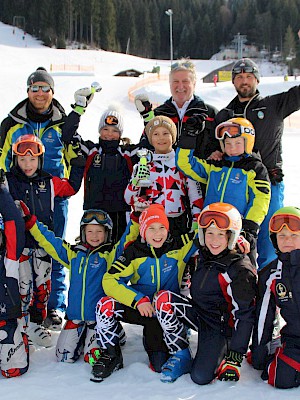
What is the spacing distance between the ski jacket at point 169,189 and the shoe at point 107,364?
1.32 meters

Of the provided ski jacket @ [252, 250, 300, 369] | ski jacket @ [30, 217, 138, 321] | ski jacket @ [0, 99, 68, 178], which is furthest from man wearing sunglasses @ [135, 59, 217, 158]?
ski jacket @ [252, 250, 300, 369]

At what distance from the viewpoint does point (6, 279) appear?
403 cm

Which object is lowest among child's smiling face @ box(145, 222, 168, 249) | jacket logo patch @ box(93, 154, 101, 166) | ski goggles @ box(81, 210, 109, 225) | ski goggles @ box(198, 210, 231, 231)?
child's smiling face @ box(145, 222, 168, 249)

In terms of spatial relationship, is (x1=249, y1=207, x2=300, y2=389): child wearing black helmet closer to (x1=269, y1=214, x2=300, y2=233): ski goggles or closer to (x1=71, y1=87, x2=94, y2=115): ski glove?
(x1=269, y1=214, x2=300, y2=233): ski goggles

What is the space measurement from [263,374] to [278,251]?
0.95 metres

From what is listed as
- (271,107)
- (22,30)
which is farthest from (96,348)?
(22,30)

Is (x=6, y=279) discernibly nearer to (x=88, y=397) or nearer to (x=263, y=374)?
(x=88, y=397)

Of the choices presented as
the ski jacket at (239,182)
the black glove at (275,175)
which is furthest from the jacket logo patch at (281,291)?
the black glove at (275,175)

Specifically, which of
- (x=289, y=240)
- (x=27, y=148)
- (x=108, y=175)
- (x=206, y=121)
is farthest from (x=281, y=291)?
(x=27, y=148)

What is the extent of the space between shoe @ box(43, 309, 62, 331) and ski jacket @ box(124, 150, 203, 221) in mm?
1346

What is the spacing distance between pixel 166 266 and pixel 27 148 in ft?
5.42

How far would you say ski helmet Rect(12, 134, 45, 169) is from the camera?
444cm

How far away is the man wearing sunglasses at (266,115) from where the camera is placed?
193 inches

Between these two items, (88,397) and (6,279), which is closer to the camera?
(88,397)
